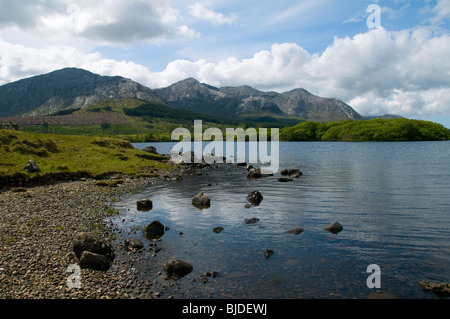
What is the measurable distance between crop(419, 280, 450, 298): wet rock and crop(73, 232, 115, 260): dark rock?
66.6 ft

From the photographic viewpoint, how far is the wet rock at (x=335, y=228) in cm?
2597

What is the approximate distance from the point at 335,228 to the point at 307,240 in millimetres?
3941

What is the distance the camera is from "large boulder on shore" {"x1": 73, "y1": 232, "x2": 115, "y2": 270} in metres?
18.5

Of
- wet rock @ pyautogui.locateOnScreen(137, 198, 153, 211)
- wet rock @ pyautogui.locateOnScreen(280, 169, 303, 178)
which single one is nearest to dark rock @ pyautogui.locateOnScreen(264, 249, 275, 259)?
wet rock @ pyautogui.locateOnScreen(137, 198, 153, 211)

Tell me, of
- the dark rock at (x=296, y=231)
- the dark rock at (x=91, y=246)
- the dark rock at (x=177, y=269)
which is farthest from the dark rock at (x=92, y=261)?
the dark rock at (x=296, y=231)

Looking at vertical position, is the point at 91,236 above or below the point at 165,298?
above

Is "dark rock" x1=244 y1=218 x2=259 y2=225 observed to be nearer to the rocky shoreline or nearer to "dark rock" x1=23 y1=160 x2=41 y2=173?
the rocky shoreline

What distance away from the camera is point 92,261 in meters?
18.6

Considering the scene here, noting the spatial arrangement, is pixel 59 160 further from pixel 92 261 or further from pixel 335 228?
pixel 335 228

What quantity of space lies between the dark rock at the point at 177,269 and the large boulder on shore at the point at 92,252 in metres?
4.23
